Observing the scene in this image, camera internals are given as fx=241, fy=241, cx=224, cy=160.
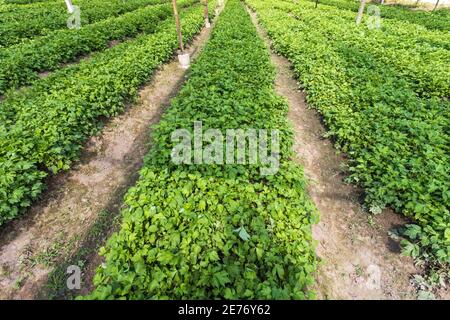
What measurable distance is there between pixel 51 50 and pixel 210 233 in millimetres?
11291

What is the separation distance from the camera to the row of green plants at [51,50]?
851cm

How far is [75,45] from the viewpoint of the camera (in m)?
11.0

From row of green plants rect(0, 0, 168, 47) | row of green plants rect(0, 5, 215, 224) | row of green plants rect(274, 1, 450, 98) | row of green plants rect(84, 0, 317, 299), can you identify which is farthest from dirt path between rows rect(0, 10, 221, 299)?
row of green plants rect(0, 0, 168, 47)

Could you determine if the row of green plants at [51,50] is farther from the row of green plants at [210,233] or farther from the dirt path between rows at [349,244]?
the dirt path between rows at [349,244]

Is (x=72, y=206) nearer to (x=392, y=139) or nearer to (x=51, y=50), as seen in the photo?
(x=392, y=139)

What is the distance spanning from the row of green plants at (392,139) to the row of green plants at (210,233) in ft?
6.03

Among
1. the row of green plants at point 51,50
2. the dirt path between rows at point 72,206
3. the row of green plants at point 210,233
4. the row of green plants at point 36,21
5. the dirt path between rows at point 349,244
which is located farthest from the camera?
the row of green plants at point 36,21

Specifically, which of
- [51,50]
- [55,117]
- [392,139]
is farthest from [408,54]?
[51,50]

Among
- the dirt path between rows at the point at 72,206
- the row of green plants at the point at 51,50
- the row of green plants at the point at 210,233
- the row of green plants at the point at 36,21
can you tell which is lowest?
the dirt path between rows at the point at 72,206

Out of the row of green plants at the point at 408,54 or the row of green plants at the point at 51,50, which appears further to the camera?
the row of green plants at the point at 51,50

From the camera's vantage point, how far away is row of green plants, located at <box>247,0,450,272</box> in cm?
411

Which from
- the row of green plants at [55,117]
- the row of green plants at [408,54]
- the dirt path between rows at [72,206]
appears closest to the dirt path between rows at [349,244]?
the dirt path between rows at [72,206]

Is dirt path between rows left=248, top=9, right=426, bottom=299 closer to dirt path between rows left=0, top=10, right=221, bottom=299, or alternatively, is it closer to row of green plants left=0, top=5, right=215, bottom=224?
dirt path between rows left=0, top=10, right=221, bottom=299
